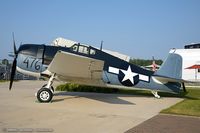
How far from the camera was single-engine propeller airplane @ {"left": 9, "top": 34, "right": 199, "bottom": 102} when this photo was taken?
36.8 feet

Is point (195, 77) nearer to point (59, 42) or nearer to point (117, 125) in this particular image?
point (59, 42)

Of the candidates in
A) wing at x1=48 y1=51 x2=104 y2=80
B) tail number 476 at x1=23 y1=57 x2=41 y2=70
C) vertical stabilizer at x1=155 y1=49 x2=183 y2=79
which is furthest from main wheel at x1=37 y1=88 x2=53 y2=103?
vertical stabilizer at x1=155 y1=49 x2=183 y2=79

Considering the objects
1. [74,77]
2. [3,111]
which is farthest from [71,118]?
[74,77]

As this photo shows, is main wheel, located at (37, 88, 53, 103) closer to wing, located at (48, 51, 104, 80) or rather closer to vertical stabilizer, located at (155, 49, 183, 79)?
wing, located at (48, 51, 104, 80)

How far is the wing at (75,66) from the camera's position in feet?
35.2

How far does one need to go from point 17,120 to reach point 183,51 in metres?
29.8

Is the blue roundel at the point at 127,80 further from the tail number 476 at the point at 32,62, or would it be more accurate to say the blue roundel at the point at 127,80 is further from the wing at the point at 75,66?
the tail number 476 at the point at 32,62

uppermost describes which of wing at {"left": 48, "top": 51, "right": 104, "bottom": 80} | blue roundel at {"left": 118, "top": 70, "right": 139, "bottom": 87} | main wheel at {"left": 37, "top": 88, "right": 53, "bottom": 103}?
wing at {"left": 48, "top": 51, "right": 104, "bottom": 80}

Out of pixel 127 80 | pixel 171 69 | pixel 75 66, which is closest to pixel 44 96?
pixel 75 66

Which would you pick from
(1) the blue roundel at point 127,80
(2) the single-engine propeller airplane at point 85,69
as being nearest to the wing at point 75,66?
(2) the single-engine propeller airplane at point 85,69

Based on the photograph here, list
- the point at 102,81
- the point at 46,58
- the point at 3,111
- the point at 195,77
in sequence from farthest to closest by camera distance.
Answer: the point at 195,77, the point at 102,81, the point at 46,58, the point at 3,111

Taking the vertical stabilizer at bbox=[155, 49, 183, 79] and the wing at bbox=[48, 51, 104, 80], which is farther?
the vertical stabilizer at bbox=[155, 49, 183, 79]

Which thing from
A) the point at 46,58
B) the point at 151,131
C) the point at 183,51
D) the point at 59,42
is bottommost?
the point at 151,131

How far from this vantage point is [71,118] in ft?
27.3
